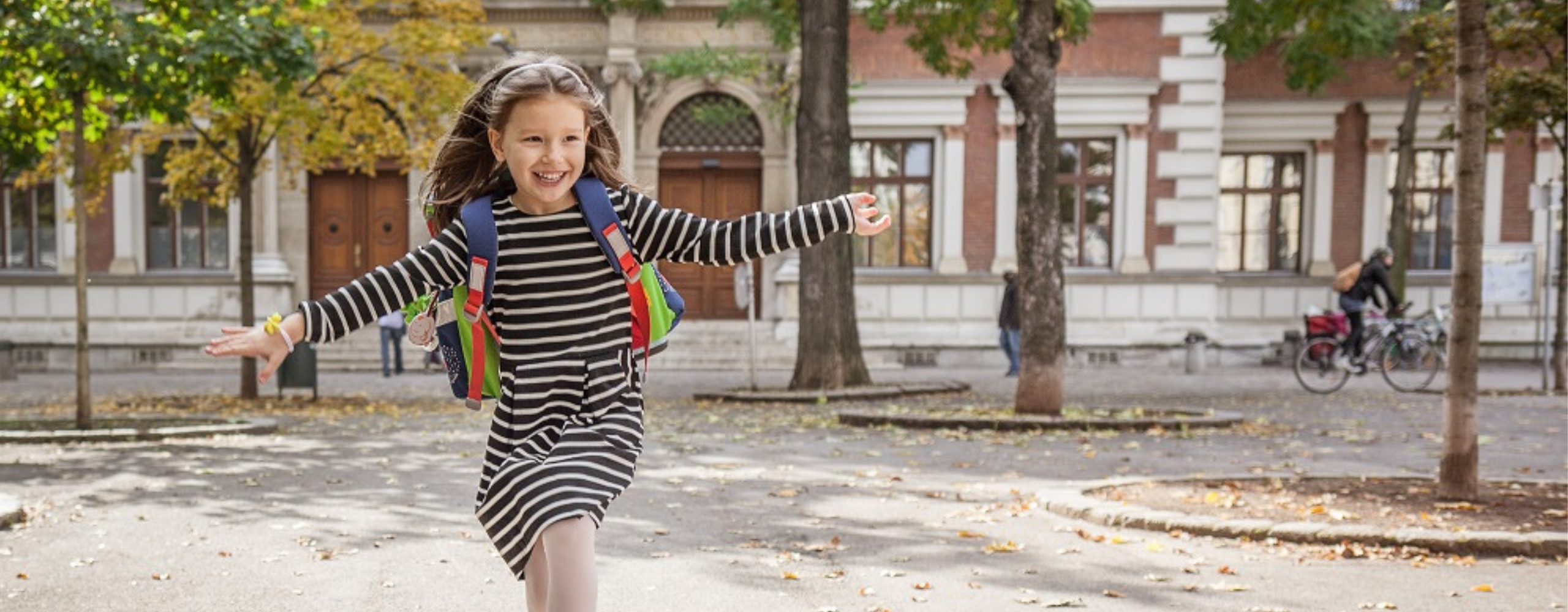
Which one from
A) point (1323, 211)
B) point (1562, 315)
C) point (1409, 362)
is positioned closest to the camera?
point (1562, 315)

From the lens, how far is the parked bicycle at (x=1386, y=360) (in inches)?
744

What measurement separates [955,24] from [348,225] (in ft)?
44.6

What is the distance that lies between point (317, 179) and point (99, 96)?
13.8 metres

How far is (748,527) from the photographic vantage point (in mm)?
7613

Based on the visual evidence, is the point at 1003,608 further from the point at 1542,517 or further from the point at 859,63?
the point at 859,63

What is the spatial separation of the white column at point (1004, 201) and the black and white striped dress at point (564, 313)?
22.8m

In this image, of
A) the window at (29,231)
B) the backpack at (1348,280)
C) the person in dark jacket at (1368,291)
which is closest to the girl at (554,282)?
the person in dark jacket at (1368,291)

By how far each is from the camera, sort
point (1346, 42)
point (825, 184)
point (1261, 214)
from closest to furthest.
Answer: point (825, 184) < point (1346, 42) < point (1261, 214)

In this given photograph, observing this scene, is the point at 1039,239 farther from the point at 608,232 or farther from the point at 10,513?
the point at 608,232

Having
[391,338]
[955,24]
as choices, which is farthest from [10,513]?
[391,338]

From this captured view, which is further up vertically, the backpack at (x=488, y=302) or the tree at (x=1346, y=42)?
the tree at (x=1346, y=42)

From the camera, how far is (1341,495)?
27.2 feet

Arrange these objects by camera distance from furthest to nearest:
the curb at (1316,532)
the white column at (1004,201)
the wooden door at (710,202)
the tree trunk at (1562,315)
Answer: the wooden door at (710,202) → the white column at (1004,201) → the tree trunk at (1562,315) → the curb at (1316,532)

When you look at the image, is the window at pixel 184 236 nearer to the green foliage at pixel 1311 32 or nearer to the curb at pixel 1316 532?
the green foliage at pixel 1311 32
